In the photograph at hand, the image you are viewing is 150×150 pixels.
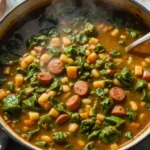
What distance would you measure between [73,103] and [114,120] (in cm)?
42

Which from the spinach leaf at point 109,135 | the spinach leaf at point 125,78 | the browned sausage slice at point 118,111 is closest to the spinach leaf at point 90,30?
the spinach leaf at point 125,78

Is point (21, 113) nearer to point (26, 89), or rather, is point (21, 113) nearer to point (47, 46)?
point (26, 89)

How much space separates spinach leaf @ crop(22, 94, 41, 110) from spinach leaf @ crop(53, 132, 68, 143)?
336 millimetres

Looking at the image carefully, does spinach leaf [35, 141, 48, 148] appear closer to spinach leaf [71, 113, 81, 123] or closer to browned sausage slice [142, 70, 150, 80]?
spinach leaf [71, 113, 81, 123]

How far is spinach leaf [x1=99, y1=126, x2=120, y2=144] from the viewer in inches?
133

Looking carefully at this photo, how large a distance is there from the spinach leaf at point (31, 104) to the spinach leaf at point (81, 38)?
0.83m

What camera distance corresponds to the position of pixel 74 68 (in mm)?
3750

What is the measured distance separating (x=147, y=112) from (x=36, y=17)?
1666 millimetres

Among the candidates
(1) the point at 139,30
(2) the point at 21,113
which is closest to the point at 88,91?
(2) the point at 21,113

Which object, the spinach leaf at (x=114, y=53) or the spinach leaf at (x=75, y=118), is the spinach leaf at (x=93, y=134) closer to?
the spinach leaf at (x=75, y=118)

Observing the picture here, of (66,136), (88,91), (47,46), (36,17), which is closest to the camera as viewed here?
(66,136)

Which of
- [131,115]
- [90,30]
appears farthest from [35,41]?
[131,115]

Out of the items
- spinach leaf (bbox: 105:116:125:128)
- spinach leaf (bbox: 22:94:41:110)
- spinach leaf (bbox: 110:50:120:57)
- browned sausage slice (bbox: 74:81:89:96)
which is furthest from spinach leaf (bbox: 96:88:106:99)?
spinach leaf (bbox: 22:94:41:110)

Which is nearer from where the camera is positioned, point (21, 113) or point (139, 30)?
point (21, 113)
